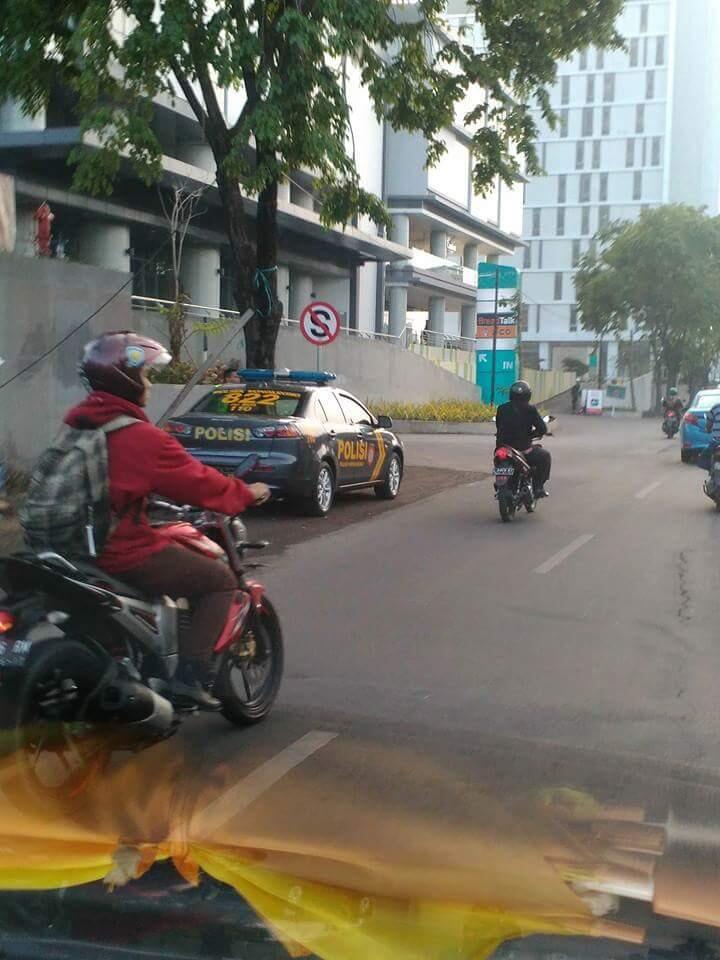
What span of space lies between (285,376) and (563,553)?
4.91m

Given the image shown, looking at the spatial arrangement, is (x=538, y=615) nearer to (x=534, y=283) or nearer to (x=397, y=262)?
(x=397, y=262)

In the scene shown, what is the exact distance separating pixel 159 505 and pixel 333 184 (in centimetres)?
1145

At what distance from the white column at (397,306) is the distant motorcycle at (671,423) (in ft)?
50.8

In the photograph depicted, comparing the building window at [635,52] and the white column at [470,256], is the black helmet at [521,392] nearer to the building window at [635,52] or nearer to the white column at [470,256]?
the white column at [470,256]

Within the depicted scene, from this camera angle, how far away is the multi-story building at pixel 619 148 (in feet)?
333

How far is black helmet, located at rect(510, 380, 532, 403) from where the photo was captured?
13.4 metres

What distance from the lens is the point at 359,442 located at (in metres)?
14.9

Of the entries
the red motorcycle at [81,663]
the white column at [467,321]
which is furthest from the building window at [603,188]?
the red motorcycle at [81,663]

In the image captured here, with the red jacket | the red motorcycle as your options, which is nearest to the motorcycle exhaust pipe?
the red motorcycle

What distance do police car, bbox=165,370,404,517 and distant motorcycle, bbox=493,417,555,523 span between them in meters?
1.95

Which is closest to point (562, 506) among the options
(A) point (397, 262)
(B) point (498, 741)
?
(B) point (498, 741)

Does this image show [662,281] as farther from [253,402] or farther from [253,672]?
[253,672]

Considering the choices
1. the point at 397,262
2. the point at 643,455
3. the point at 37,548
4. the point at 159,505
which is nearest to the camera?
the point at 37,548

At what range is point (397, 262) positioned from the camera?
46.5 meters
